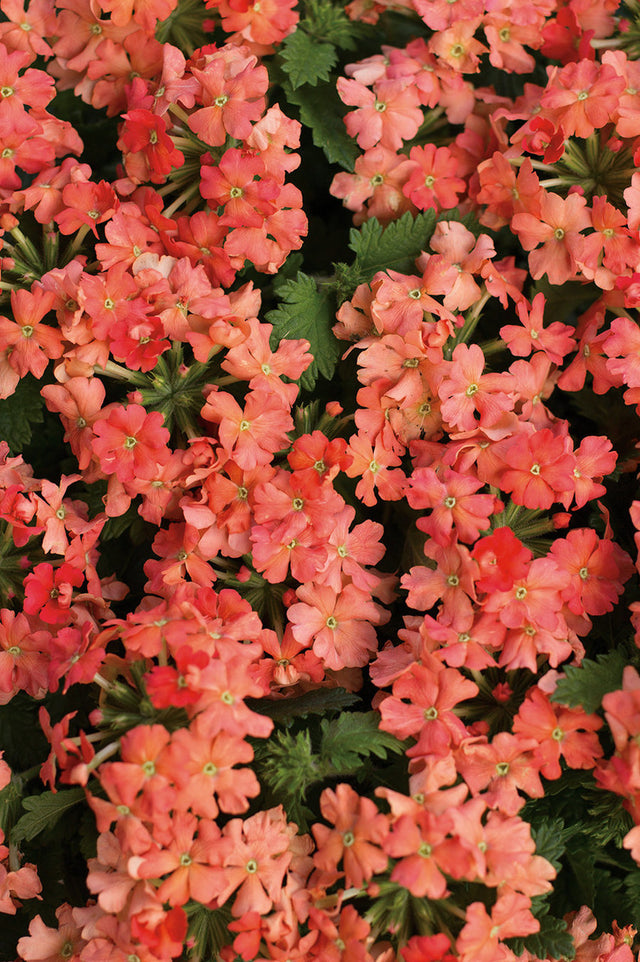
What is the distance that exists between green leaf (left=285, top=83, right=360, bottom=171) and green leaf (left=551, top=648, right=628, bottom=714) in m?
1.06

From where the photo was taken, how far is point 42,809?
1.55m

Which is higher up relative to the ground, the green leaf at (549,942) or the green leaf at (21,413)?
the green leaf at (21,413)

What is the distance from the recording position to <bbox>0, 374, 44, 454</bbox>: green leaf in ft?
6.12

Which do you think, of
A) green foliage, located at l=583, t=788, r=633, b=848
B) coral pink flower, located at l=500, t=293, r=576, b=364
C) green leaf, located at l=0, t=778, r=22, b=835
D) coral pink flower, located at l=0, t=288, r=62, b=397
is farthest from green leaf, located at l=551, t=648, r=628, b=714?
coral pink flower, located at l=0, t=288, r=62, b=397

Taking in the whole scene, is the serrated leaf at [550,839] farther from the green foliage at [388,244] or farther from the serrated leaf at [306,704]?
the green foliage at [388,244]

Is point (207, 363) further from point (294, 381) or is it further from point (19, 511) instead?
point (19, 511)

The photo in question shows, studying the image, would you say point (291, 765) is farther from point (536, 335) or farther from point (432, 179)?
point (432, 179)

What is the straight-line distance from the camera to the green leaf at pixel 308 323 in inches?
70.5

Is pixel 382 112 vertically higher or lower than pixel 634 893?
higher

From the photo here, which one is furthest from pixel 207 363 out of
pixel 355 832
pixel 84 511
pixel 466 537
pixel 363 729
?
pixel 355 832

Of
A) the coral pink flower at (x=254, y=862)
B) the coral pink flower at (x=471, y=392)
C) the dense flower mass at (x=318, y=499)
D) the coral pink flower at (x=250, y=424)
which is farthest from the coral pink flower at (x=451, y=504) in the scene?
the coral pink flower at (x=254, y=862)

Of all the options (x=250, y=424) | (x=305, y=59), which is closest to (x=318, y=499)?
(x=250, y=424)

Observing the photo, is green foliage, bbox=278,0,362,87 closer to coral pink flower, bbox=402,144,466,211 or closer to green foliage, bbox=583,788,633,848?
coral pink flower, bbox=402,144,466,211

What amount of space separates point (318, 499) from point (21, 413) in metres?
0.65
